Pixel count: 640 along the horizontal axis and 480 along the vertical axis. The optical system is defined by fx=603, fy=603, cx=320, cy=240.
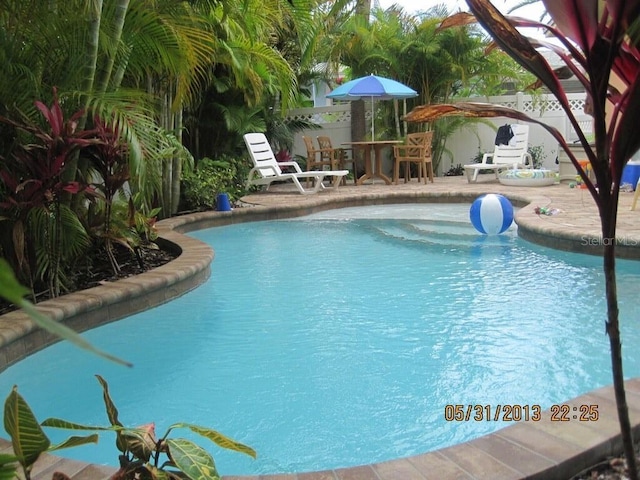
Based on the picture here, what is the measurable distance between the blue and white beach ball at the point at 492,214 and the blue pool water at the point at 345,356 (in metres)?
0.98

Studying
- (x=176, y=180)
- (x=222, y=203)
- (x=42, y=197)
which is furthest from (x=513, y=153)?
(x=42, y=197)

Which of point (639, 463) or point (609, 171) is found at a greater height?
point (609, 171)

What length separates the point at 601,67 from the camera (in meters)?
1.18

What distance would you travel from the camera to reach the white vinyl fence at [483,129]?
13.3 m

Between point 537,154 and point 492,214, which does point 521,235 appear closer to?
point 492,214

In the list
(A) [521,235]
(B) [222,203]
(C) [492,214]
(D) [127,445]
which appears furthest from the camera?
(B) [222,203]

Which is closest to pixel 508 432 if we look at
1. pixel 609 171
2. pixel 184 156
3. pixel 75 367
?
pixel 609 171

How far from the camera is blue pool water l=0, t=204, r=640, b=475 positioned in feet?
8.41

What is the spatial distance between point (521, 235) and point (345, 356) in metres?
3.93

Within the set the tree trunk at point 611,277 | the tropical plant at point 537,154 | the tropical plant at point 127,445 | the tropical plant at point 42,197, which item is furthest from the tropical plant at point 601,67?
the tropical plant at point 537,154

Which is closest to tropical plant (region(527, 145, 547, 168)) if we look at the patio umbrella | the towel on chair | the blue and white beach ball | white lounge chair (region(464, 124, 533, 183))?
white lounge chair (region(464, 124, 533, 183))

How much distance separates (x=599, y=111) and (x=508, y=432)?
120cm

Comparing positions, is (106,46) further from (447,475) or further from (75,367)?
(447,475)

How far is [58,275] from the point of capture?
417 cm
